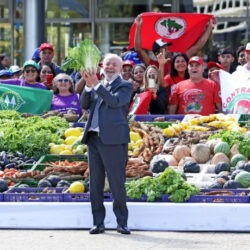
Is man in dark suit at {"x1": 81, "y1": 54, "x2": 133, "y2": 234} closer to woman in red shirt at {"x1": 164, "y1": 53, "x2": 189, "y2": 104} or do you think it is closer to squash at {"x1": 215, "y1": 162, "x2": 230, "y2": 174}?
squash at {"x1": 215, "y1": 162, "x2": 230, "y2": 174}

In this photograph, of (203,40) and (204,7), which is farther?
(204,7)

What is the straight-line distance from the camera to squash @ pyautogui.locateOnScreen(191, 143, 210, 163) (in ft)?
36.0

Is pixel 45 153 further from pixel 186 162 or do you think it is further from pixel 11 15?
pixel 11 15

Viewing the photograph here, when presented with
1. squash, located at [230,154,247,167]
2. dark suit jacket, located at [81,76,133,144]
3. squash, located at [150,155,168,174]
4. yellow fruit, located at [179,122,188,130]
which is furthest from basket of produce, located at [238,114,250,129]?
dark suit jacket, located at [81,76,133,144]

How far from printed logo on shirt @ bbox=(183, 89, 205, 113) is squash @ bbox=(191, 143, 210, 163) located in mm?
1915

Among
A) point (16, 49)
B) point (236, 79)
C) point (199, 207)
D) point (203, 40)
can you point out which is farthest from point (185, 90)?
point (16, 49)

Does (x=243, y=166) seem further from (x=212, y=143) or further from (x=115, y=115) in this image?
(x=115, y=115)

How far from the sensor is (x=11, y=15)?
73.5 ft

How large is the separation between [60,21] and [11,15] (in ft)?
4.95

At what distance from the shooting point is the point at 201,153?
36.0ft

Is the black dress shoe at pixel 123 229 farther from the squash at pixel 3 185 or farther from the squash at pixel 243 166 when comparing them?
the squash at pixel 243 166

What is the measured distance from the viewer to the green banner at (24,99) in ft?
43.7

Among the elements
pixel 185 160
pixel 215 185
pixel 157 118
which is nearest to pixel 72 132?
pixel 157 118

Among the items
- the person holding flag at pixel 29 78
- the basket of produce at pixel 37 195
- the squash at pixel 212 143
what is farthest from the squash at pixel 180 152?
the person holding flag at pixel 29 78
